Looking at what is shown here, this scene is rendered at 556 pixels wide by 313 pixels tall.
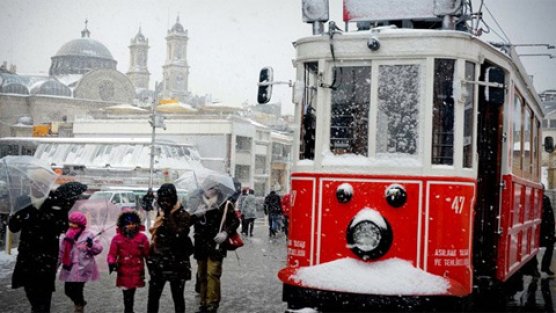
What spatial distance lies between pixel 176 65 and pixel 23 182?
136 m

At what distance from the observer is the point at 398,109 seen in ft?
25.3

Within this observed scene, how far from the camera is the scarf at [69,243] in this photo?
8086 mm

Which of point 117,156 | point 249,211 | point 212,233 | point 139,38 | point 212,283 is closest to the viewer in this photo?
point 212,283

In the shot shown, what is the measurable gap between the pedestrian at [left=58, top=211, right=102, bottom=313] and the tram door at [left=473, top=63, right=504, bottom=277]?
4552 millimetres

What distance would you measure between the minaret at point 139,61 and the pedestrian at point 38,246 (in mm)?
132439

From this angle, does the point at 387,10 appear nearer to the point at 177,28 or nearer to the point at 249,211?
the point at 249,211

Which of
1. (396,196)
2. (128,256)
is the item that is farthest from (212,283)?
(396,196)

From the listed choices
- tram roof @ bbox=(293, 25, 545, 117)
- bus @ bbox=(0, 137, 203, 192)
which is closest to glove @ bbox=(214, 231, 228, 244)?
tram roof @ bbox=(293, 25, 545, 117)

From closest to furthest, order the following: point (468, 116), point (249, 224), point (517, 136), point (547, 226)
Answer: point (468, 116), point (517, 136), point (547, 226), point (249, 224)

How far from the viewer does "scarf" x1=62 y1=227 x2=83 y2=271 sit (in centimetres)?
809

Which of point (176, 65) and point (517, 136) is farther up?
point (176, 65)

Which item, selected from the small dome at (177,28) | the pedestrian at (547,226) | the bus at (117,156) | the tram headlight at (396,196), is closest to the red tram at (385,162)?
the tram headlight at (396,196)

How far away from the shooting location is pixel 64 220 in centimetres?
816

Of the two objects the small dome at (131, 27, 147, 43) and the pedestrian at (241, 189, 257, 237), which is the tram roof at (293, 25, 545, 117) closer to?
the pedestrian at (241, 189, 257, 237)
